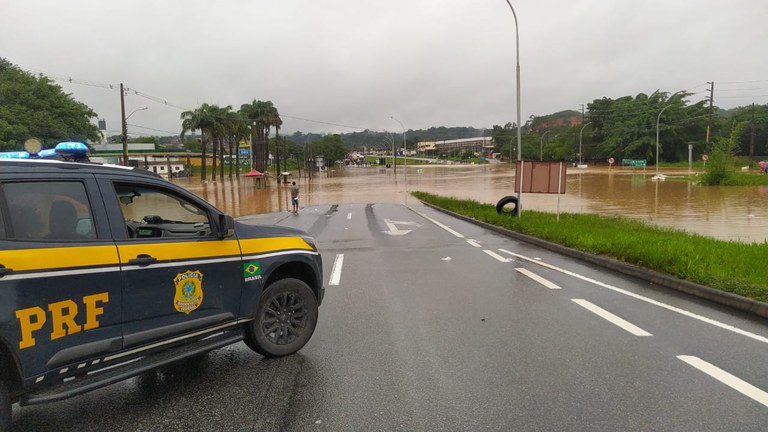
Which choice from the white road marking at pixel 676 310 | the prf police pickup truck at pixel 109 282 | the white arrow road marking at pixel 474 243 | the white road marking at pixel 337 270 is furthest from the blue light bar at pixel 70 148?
the white arrow road marking at pixel 474 243

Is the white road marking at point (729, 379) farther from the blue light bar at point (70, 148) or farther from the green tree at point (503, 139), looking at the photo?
the green tree at point (503, 139)

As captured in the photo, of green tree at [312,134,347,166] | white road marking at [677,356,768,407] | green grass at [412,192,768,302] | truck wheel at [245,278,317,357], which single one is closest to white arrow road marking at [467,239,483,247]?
green grass at [412,192,768,302]

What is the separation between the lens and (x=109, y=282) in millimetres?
3416

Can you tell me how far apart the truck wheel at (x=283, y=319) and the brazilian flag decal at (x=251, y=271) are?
23 centimetres

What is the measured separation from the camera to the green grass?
713 centimetres

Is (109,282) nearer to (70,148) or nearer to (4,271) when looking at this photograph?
(4,271)

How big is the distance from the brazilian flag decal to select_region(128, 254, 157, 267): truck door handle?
2.83 feet

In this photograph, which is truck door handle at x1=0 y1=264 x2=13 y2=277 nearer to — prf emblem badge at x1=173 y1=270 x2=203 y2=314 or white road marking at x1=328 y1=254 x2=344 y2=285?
prf emblem badge at x1=173 y1=270 x2=203 y2=314

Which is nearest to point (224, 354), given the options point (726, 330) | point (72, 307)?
point (72, 307)

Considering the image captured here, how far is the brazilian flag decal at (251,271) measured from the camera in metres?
4.39

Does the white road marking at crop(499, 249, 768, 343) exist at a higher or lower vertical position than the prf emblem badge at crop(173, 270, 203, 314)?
lower

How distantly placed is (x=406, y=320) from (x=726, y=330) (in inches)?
143

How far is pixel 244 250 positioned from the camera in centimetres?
442

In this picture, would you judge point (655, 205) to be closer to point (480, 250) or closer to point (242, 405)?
point (480, 250)
